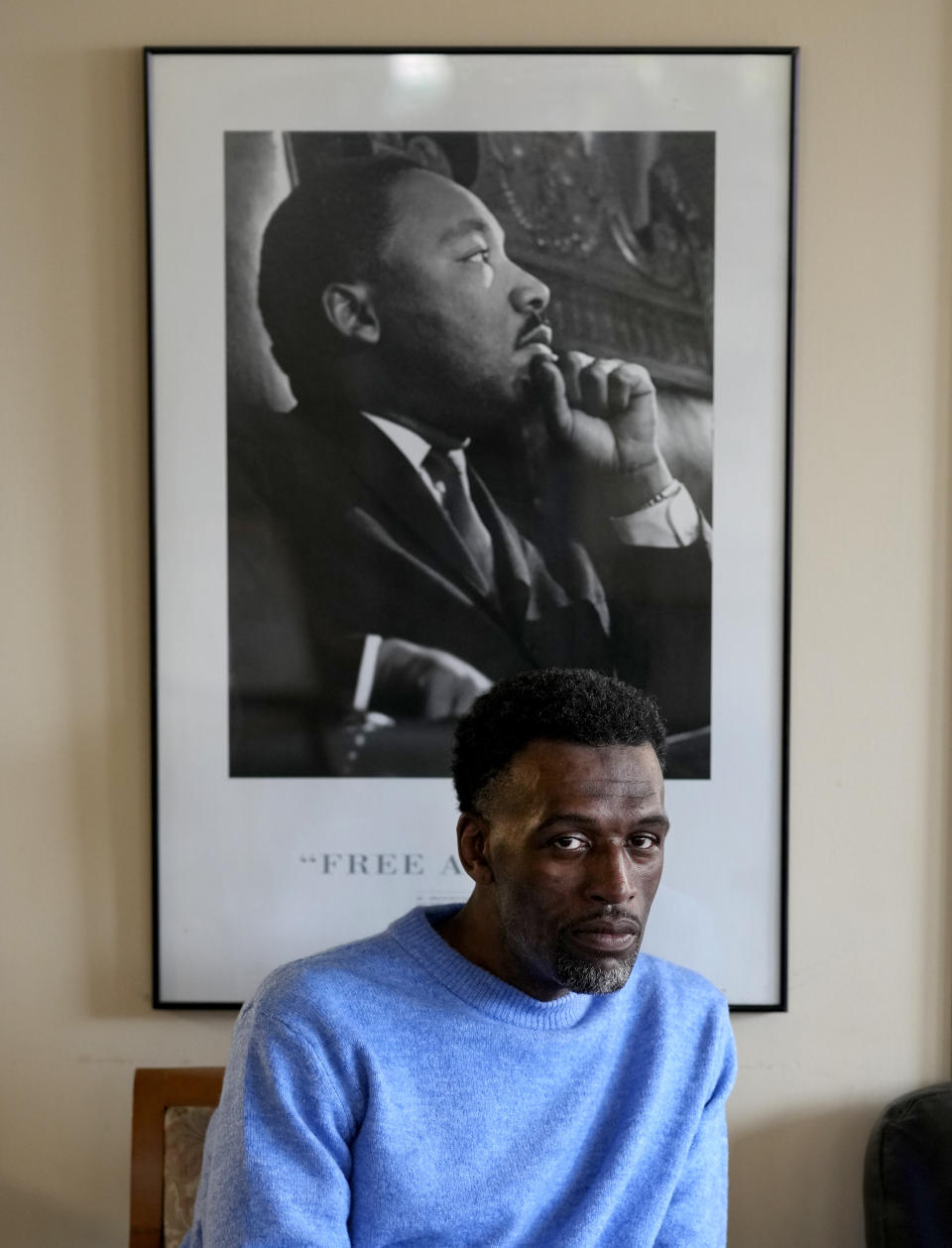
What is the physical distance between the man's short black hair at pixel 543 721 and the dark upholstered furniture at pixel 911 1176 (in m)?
0.75

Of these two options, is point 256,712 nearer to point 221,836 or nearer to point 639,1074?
point 221,836

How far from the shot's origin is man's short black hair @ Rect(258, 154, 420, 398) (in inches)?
69.5

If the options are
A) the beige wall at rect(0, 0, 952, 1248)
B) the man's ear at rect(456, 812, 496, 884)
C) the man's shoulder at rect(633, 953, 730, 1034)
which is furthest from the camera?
the beige wall at rect(0, 0, 952, 1248)

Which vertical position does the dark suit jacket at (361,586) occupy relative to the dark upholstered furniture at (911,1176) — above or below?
above

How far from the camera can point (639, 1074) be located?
4.67 feet

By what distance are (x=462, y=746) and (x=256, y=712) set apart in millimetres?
482

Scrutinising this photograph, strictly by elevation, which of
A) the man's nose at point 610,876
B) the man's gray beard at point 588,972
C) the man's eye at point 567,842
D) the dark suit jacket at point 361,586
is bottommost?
the man's gray beard at point 588,972

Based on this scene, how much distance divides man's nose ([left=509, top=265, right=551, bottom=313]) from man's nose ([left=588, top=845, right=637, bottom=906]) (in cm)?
83

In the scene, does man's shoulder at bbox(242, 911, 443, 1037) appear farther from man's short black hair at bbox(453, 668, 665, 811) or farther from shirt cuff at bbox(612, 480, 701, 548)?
shirt cuff at bbox(612, 480, 701, 548)

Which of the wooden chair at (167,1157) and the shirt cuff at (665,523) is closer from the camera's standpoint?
the wooden chair at (167,1157)

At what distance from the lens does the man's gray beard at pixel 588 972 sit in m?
1.30

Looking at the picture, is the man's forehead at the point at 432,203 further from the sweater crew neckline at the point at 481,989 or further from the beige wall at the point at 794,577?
the sweater crew neckline at the point at 481,989

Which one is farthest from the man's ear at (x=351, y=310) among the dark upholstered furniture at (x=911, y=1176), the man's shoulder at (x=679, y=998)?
the dark upholstered furniture at (x=911, y=1176)

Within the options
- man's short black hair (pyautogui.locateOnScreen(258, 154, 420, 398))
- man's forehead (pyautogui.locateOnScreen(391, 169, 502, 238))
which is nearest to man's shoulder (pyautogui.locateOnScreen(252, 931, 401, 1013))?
man's short black hair (pyautogui.locateOnScreen(258, 154, 420, 398))
